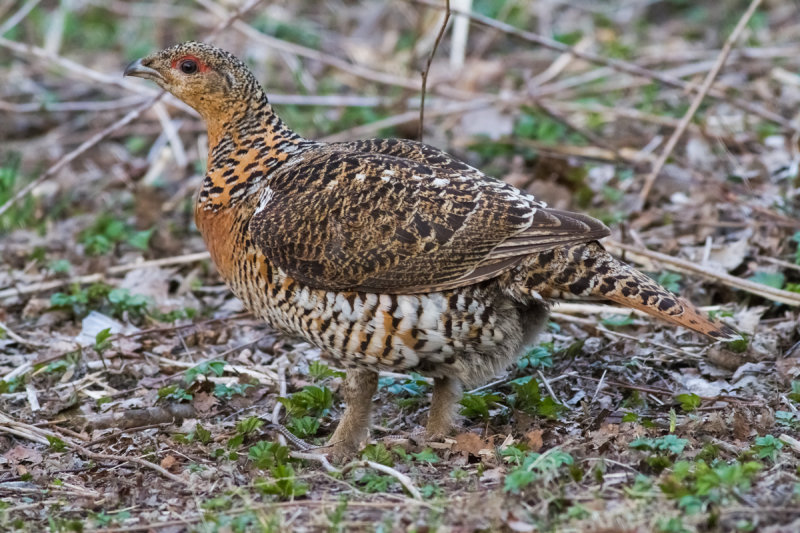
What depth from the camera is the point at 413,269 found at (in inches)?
172

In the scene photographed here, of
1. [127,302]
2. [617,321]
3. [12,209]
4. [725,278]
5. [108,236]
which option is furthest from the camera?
[12,209]

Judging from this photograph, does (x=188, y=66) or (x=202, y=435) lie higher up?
(x=188, y=66)

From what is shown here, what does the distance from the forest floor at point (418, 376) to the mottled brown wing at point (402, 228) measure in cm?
77

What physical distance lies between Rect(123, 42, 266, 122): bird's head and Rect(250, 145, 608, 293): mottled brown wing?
2.73ft

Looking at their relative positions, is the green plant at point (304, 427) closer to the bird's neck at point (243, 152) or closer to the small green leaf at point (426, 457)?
the small green leaf at point (426, 457)

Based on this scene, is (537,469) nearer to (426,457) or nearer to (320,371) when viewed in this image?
(426,457)

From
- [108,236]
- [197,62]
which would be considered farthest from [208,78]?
[108,236]

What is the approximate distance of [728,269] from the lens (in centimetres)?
608

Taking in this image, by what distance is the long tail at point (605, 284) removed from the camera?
167 inches

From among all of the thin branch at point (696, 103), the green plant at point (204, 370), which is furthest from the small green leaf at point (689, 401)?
the thin branch at point (696, 103)

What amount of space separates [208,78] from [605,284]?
236 centimetres

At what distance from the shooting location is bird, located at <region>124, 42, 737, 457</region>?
Result: 172 inches

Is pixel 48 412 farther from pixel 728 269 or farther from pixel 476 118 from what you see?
pixel 476 118

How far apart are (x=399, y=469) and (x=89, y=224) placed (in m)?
4.41
